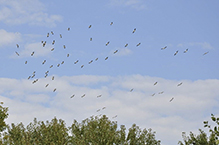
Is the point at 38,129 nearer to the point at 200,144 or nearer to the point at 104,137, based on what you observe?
the point at 104,137

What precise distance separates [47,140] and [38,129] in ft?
27.0

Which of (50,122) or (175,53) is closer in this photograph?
(175,53)

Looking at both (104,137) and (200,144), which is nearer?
(104,137)

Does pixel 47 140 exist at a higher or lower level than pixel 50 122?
lower

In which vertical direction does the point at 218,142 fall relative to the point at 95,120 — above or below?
below

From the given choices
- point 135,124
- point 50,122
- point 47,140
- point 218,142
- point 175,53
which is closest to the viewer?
point 218,142

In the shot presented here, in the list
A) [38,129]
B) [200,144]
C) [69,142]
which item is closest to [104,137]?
[69,142]

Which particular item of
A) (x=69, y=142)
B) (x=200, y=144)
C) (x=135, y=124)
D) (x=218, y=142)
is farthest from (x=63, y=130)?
(x=218, y=142)

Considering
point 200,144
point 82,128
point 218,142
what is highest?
point 82,128

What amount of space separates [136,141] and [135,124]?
9.39 feet

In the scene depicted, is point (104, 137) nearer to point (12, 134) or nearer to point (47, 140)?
point (47, 140)

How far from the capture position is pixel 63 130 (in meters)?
42.9

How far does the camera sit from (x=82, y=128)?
49188 millimetres

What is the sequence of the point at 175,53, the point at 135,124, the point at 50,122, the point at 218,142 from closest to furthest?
the point at 218,142
the point at 175,53
the point at 50,122
the point at 135,124
